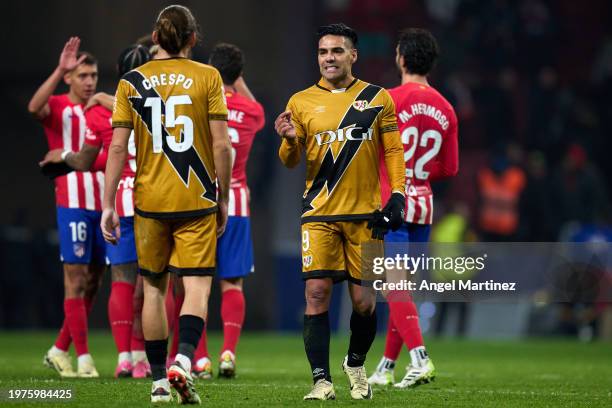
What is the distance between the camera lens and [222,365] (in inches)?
354

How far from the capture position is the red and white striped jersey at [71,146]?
9383 millimetres

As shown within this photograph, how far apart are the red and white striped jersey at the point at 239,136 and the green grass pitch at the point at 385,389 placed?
1222 mm

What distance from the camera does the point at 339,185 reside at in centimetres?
710

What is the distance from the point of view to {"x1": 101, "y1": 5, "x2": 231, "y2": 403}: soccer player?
6.71 metres

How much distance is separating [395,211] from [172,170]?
1194mm

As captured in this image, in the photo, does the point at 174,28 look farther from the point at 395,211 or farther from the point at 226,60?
Answer: the point at 226,60

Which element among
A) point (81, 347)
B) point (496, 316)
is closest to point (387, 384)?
point (81, 347)

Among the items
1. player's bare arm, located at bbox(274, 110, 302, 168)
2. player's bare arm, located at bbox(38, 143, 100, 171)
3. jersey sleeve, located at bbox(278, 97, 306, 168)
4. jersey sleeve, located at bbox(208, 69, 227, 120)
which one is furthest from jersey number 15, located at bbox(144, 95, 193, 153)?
player's bare arm, located at bbox(38, 143, 100, 171)

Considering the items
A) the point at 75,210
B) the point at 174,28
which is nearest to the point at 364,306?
the point at 174,28

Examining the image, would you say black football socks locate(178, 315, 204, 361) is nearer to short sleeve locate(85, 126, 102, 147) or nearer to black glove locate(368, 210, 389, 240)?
black glove locate(368, 210, 389, 240)

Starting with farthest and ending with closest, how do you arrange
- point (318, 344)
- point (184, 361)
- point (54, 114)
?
point (54, 114) → point (318, 344) → point (184, 361)

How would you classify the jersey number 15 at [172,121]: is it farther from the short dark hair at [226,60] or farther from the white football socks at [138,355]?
the short dark hair at [226,60]

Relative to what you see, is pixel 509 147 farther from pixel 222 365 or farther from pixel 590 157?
pixel 222 365

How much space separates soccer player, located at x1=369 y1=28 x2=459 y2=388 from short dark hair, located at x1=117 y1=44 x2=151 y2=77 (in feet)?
5.47
